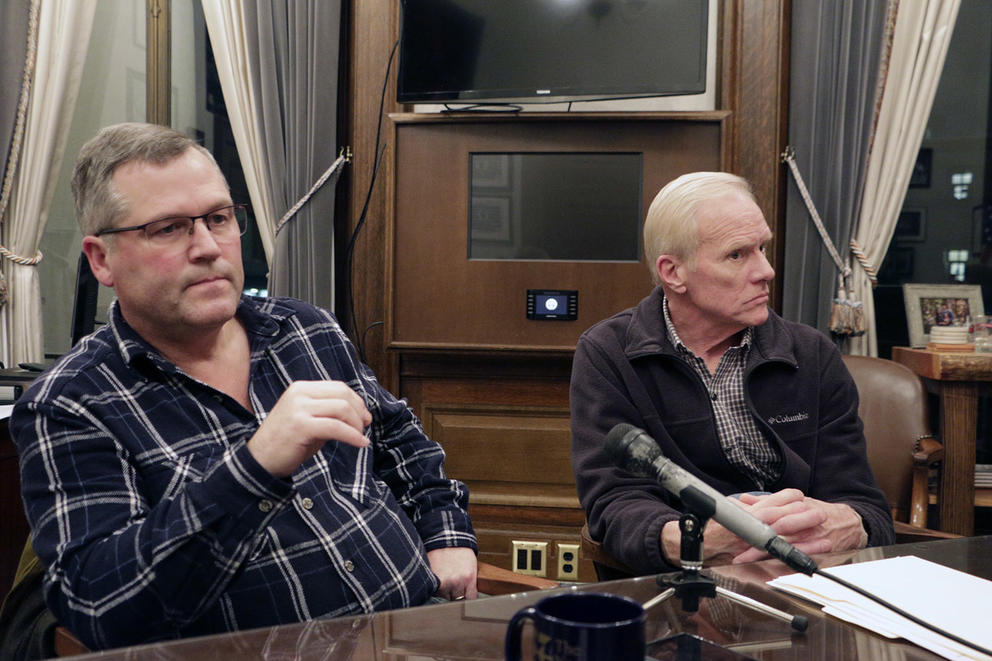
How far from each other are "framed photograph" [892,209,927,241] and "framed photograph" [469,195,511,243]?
61.2 inches

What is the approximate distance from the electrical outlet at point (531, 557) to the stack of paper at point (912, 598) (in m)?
1.91

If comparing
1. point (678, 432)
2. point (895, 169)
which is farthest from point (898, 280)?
point (678, 432)

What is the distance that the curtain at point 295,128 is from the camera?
328 cm

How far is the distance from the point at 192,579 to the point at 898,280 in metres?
3.04

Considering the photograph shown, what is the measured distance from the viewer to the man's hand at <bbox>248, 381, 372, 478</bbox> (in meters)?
1.04

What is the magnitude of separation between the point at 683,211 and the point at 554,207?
1.22 metres

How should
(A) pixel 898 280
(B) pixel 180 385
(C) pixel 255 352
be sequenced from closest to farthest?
(B) pixel 180 385, (C) pixel 255 352, (A) pixel 898 280

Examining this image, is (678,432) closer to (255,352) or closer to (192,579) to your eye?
(255,352)

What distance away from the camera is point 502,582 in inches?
57.1

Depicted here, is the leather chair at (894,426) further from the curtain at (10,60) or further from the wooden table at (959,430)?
the curtain at (10,60)

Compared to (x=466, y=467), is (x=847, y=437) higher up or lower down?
higher up

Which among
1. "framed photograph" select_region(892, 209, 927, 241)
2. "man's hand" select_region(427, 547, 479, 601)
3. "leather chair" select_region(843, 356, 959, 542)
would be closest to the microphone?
"man's hand" select_region(427, 547, 479, 601)

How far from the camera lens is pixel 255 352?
5.00ft

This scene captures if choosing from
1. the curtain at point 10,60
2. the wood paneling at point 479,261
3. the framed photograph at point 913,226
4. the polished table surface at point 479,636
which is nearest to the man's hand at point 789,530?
the polished table surface at point 479,636
